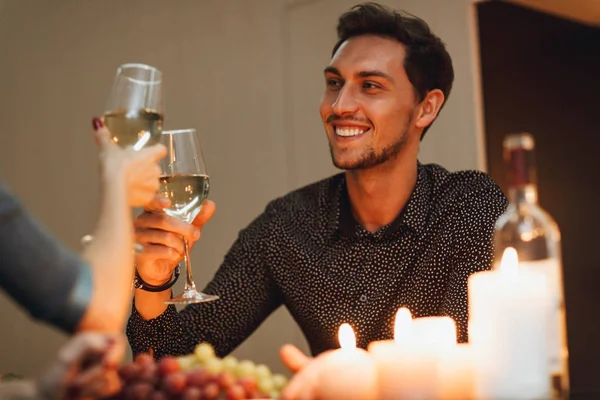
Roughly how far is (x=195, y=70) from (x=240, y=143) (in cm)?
42

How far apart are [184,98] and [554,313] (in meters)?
3.03

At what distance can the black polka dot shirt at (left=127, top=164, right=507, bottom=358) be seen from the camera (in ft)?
6.50

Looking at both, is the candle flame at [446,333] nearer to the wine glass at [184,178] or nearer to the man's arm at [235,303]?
the wine glass at [184,178]

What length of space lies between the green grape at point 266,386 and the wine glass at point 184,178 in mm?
409

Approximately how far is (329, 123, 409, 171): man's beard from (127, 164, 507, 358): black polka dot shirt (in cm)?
11

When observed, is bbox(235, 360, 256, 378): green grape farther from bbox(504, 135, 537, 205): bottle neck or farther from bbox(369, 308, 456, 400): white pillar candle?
bbox(504, 135, 537, 205): bottle neck

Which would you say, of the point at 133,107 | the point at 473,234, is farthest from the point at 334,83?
the point at 133,107

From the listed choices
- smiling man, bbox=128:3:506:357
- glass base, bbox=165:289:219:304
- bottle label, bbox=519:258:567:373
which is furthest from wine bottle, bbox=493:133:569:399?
smiling man, bbox=128:3:506:357

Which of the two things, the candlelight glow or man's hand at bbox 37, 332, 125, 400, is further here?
the candlelight glow

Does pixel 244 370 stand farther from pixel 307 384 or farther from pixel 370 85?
pixel 370 85

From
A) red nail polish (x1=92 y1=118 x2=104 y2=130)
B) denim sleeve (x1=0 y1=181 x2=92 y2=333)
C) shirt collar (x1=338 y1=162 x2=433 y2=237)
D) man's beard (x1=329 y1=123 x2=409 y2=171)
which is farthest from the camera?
man's beard (x1=329 y1=123 x2=409 y2=171)

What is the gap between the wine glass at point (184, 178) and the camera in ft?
4.73

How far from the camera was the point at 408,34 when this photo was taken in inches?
91.3

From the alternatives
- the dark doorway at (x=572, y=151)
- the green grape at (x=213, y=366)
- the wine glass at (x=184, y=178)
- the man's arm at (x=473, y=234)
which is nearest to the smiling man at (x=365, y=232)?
the man's arm at (x=473, y=234)
